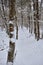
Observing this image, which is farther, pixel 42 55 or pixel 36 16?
pixel 36 16

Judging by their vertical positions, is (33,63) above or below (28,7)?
below

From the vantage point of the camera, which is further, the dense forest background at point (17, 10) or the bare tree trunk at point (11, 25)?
the dense forest background at point (17, 10)

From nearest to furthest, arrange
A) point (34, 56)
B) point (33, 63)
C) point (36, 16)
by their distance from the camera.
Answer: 1. point (33, 63)
2. point (34, 56)
3. point (36, 16)

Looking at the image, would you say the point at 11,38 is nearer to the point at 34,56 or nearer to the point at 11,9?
the point at 11,9

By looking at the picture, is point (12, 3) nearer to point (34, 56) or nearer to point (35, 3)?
point (34, 56)

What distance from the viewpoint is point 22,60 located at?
1063 centimetres

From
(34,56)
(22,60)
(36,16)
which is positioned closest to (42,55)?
(34,56)

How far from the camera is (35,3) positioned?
61.8 ft

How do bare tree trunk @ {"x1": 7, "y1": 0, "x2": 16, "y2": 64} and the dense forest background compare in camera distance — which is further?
the dense forest background

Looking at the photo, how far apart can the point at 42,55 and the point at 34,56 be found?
54 cm

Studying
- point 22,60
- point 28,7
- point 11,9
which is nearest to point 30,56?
point 22,60

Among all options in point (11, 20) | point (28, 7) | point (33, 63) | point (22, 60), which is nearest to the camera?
point (11, 20)

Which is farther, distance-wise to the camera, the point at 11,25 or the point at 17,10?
the point at 17,10

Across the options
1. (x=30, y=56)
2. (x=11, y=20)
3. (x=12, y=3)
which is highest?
(x=12, y=3)
